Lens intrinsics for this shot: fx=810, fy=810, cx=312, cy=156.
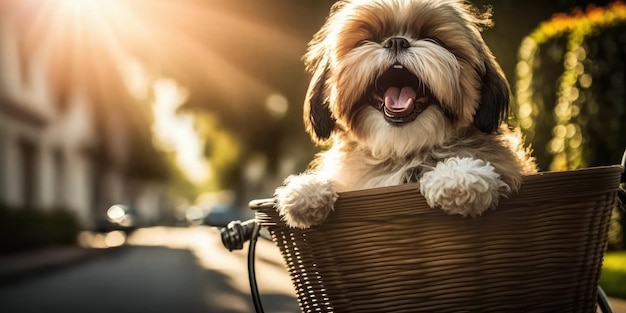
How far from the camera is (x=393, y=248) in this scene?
7.49 ft

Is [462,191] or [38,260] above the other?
[38,260]

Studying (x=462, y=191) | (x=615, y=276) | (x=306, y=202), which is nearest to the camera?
(x=462, y=191)

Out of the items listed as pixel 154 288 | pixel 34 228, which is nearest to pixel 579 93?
pixel 154 288

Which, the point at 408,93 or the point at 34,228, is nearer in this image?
the point at 408,93

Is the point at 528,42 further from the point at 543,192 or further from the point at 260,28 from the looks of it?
the point at 543,192

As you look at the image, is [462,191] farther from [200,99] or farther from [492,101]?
[200,99]

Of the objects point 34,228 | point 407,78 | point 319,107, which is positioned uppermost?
point 34,228

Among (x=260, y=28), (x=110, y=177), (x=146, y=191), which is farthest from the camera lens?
(x=146, y=191)

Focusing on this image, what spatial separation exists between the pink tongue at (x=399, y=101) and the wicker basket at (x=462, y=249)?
67cm

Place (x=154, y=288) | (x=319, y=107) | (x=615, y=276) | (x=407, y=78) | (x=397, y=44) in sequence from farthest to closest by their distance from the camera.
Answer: (x=154, y=288) < (x=615, y=276) < (x=319, y=107) < (x=407, y=78) < (x=397, y=44)

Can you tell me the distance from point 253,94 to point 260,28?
349 cm

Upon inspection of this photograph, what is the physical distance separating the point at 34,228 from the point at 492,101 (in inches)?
878

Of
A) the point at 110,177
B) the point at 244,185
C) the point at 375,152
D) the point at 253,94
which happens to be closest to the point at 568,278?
the point at 375,152

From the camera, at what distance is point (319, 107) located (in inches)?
124
